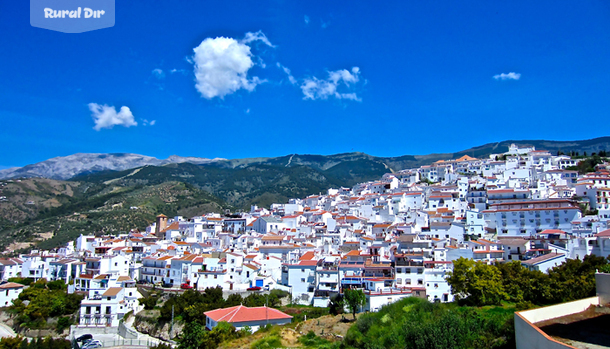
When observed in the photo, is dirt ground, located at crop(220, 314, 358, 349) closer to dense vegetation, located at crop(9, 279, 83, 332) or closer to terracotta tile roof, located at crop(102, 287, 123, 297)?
terracotta tile roof, located at crop(102, 287, 123, 297)

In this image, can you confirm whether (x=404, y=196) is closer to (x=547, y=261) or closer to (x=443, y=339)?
(x=547, y=261)

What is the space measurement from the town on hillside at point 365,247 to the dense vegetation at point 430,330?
6877 millimetres

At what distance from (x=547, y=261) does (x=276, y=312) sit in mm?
20704

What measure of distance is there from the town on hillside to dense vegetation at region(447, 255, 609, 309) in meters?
4.18

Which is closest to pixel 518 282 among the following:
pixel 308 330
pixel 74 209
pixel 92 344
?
pixel 308 330

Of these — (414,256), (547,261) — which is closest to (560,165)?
(547,261)

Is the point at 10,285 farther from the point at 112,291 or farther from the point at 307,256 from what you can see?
the point at 307,256

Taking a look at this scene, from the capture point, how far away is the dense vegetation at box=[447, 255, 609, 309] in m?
21.8

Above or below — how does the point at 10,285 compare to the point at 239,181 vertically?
below

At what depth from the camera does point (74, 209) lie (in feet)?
317

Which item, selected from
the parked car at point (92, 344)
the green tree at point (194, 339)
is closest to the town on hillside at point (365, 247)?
the parked car at point (92, 344)

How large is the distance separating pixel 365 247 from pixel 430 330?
26.1m

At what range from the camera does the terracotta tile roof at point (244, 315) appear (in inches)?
1055

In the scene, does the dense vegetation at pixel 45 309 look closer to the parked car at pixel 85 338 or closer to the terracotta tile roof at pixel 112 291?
the parked car at pixel 85 338
